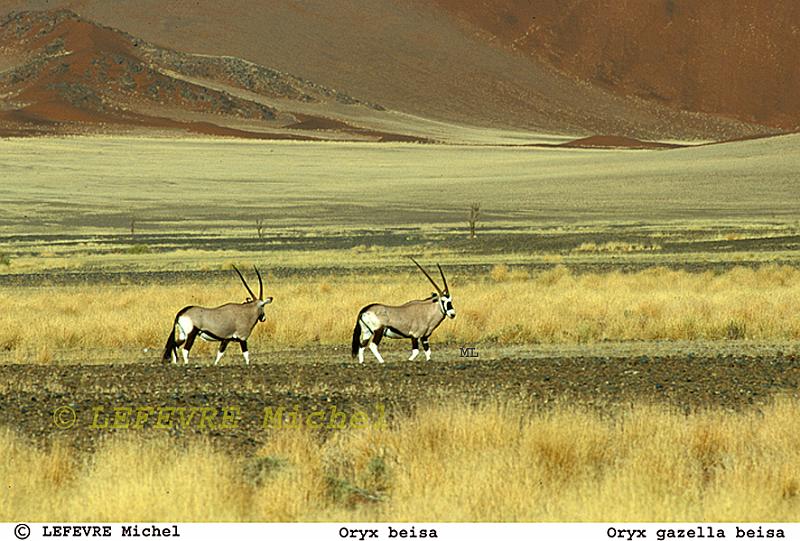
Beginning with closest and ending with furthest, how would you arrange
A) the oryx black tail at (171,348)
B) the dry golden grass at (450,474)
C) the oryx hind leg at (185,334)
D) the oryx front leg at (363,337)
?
1. the dry golden grass at (450,474)
2. the oryx hind leg at (185,334)
3. the oryx front leg at (363,337)
4. the oryx black tail at (171,348)

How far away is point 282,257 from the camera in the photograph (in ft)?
124

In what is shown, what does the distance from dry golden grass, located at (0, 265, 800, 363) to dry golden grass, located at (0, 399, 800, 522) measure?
7.97 metres

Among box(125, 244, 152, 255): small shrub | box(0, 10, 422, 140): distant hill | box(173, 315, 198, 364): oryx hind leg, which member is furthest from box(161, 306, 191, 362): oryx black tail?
box(0, 10, 422, 140): distant hill

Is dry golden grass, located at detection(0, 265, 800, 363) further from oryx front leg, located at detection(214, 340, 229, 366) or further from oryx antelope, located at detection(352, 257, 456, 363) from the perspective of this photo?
oryx antelope, located at detection(352, 257, 456, 363)

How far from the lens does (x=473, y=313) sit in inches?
770

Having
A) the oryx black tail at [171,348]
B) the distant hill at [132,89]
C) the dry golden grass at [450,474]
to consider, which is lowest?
the dry golden grass at [450,474]

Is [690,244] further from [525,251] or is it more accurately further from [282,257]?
[282,257]

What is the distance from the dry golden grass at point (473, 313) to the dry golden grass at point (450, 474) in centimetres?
797

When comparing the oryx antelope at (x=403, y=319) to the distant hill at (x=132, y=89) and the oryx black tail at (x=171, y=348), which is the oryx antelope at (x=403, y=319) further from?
the distant hill at (x=132, y=89)

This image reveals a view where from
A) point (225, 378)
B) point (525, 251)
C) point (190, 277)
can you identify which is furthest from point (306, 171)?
point (225, 378)

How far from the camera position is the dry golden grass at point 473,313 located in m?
18.2

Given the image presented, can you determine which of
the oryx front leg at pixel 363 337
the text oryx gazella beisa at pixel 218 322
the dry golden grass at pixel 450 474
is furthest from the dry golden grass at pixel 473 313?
the dry golden grass at pixel 450 474

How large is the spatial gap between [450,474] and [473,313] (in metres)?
11.4

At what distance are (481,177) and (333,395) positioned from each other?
84570 millimetres
